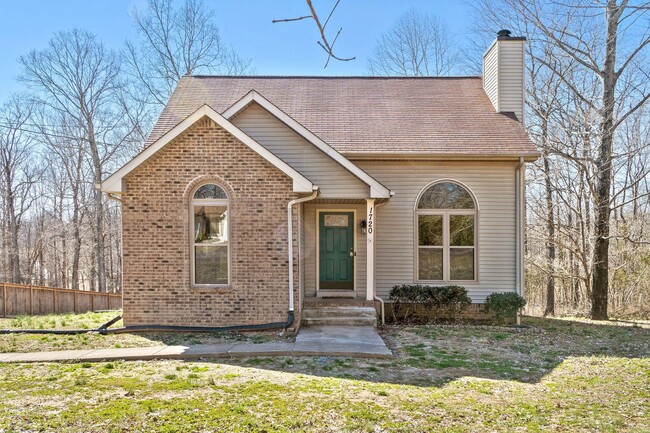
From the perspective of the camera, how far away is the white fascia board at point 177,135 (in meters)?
8.89

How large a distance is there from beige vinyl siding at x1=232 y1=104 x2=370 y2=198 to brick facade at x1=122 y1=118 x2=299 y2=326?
1.06 m

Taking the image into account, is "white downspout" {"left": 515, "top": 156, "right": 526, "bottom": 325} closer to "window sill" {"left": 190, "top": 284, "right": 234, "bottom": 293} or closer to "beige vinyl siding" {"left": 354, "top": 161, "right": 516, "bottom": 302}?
"beige vinyl siding" {"left": 354, "top": 161, "right": 516, "bottom": 302}

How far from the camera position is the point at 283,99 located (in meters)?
13.6

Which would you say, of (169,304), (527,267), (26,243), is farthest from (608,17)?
(26,243)

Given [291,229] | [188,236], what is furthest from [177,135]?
[291,229]

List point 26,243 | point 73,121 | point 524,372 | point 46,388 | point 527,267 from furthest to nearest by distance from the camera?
1. point 26,243
2. point 73,121
3. point 527,267
4. point 524,372
5. point 46,388

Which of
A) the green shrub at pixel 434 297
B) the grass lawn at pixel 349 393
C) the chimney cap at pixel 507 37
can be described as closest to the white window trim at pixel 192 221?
the grass lawn at pixel 349 393

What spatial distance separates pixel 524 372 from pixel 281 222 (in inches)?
191

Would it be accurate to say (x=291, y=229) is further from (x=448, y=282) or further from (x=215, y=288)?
(x=448, y=282)

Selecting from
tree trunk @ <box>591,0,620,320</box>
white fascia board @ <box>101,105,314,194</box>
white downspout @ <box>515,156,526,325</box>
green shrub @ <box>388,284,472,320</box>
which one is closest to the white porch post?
green shrub @ <box>388,284,472,320</box>

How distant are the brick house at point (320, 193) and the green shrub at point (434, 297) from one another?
466 mm

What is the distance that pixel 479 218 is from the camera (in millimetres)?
11336

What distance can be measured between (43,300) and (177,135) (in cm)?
1121

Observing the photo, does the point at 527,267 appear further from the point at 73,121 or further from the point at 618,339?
the point at 73,121
